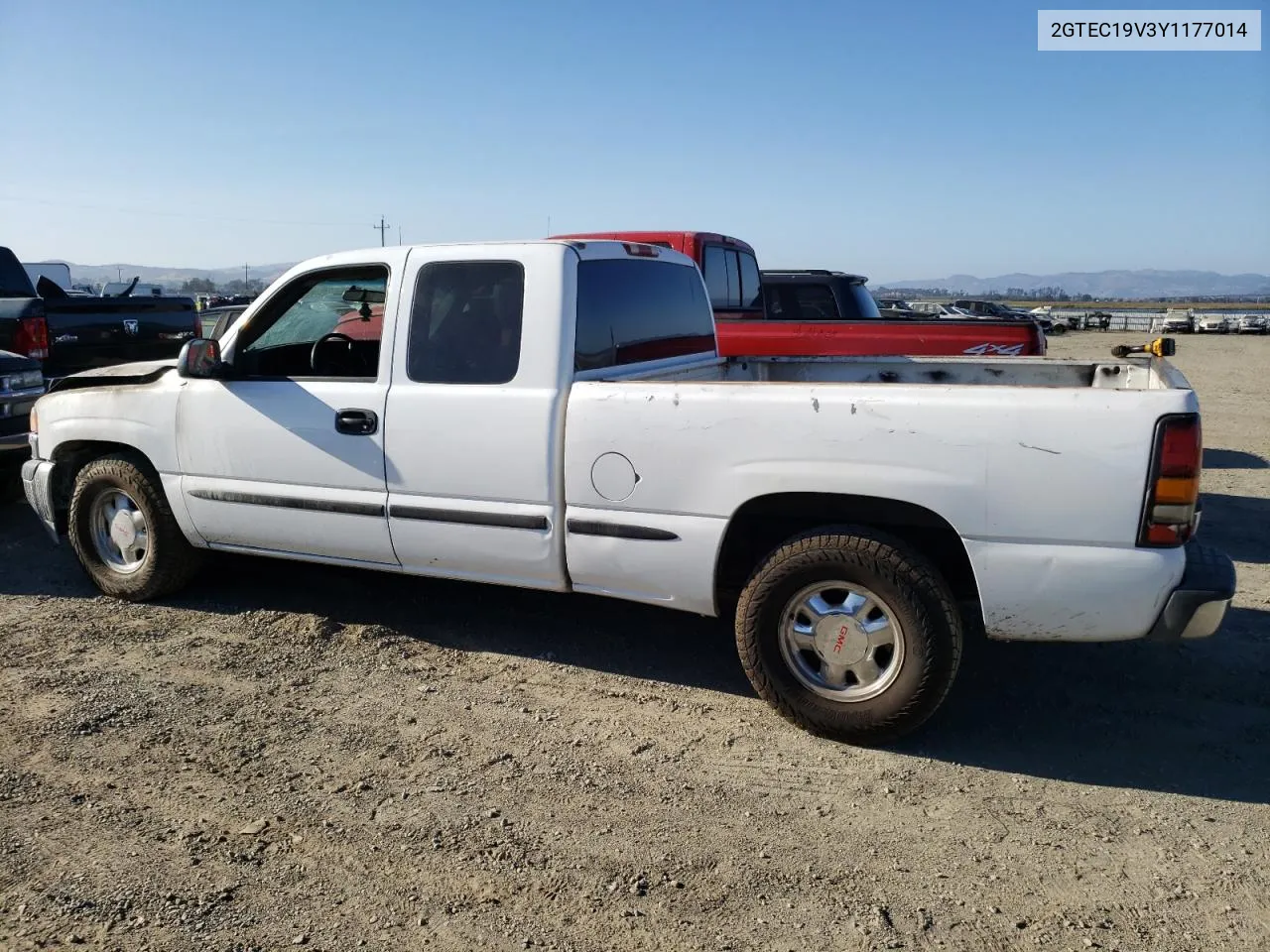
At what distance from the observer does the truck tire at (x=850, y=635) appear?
3666 millimetres

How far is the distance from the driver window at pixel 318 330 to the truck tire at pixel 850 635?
2.20 m

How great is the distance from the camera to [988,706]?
425 centimetres

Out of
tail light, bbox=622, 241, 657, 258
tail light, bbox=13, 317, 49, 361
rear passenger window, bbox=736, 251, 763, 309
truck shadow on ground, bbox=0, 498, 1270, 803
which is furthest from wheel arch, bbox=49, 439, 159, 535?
rear passenger window, bbox=736, 251, 763, 309

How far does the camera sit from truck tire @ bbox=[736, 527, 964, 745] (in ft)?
12.0

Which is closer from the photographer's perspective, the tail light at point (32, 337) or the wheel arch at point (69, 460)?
the wheel arch at point (69, 460)

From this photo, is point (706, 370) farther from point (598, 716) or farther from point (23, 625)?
point (23, 625)

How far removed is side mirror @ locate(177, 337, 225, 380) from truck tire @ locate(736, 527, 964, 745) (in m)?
2.72

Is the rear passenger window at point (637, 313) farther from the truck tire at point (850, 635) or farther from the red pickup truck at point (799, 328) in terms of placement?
the red pickup truck at point (799, 328)

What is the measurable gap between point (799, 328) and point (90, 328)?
607 centimetres

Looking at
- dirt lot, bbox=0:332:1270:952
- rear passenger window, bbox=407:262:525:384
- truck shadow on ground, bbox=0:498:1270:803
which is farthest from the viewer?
rear passenger window, bbox=407:262:525:384

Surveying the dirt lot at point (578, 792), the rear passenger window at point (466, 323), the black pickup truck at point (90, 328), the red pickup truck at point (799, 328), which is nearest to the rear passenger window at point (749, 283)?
the red pickup truck at point (799, 328)

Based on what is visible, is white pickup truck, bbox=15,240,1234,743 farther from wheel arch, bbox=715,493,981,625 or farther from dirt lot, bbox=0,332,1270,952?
dirt lot, bbox=0,332,1270,952

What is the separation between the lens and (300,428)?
470 cm

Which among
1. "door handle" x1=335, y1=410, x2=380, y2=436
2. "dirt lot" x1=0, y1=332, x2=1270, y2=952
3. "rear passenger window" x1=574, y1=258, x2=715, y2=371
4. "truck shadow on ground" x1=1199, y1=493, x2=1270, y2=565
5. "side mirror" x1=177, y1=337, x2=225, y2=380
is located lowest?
"dirt lot" x1=0, y1=332, x2=1270, y2=952
